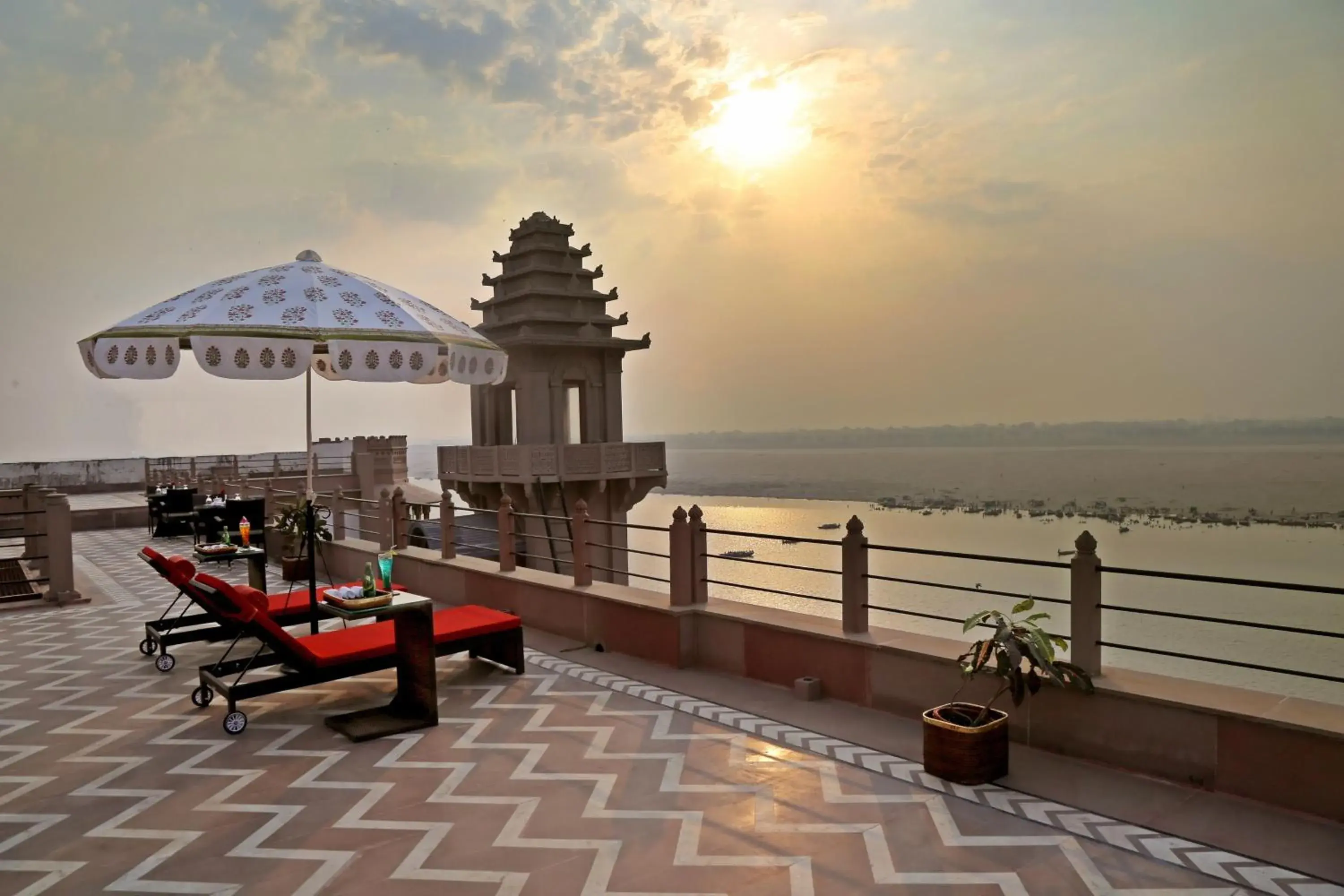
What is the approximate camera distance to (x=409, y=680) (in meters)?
5.42

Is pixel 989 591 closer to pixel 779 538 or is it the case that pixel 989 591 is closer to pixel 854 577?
pixel 854 577

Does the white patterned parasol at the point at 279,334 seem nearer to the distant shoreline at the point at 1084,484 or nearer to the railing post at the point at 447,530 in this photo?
the railing post at the point at 447,530

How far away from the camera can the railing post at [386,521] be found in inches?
394

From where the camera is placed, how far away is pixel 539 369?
2045cm

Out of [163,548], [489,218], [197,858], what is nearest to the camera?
[197,858]

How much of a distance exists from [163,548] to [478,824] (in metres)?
13.8

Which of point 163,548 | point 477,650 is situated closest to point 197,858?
point 477,650

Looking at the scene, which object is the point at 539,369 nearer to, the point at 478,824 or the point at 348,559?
the point at 348,559

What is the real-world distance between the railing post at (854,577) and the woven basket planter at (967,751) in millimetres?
1224

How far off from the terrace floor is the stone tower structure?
550 inches

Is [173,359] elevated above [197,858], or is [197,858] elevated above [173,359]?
[173,359]

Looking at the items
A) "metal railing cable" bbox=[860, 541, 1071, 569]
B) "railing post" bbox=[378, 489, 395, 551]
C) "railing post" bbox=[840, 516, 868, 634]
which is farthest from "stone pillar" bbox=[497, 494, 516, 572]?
"metal railing cable" bbox=[860, 541, 1071, 569]

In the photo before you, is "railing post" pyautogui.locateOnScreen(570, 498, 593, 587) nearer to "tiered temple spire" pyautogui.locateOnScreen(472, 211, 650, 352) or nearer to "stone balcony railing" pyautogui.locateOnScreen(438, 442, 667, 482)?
"stone balcony railing" pyautogui.locateOnScreen(438, 442, 667, 482)

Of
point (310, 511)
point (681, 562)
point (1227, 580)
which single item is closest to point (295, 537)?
point (310, 511)
